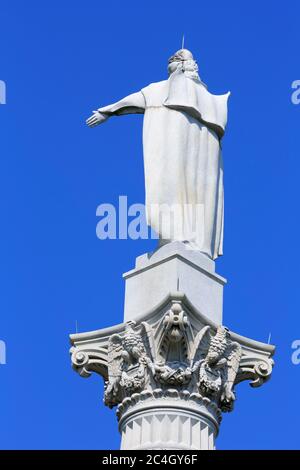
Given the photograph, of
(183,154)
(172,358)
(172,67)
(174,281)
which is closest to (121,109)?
(172,67)

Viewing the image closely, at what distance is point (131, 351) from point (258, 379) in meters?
2.39

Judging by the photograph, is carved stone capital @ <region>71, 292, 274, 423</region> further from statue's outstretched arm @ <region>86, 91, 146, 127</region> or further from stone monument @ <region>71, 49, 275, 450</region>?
statue's outstretched arm @ <region>86, 91, 146, 127</region>

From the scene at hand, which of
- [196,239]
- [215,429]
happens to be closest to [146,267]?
[196,239]

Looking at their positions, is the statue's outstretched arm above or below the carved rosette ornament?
above

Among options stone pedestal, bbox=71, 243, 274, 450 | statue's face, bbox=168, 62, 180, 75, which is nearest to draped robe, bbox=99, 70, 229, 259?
statue's face, bbox=168, 62, 180, 75

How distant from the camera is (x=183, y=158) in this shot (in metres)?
29.4

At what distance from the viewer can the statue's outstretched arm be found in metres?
30.7

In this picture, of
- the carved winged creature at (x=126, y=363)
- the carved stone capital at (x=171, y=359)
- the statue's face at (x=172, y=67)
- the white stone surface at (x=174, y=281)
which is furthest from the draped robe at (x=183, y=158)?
the carved winged creature at (x=126, y=363)

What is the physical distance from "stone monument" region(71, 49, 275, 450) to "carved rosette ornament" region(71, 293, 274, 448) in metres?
0.02

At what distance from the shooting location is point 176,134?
29656 mm

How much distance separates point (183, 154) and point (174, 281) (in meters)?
→ 2.88

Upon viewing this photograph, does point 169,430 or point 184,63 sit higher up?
point 184,63

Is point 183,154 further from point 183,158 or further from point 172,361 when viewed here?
point 172,361

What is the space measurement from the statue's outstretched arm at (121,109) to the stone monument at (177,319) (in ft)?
0.63
